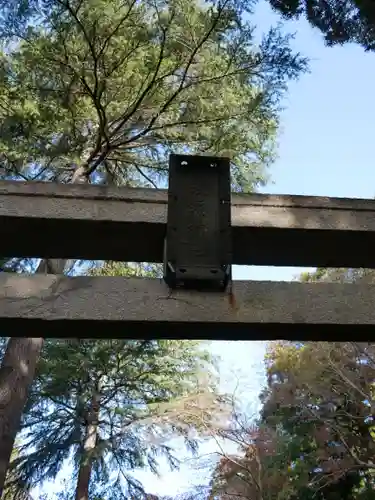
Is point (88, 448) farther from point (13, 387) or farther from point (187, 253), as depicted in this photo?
point (187, 253)

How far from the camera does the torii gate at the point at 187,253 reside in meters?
1.63

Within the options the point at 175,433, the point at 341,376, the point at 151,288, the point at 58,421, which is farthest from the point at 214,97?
the point at 58,421

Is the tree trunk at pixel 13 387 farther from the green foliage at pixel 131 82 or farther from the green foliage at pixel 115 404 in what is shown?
the green foliage at pixel 115 404

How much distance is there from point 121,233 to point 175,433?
816cm

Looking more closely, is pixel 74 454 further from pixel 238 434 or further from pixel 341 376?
pixel 341 376

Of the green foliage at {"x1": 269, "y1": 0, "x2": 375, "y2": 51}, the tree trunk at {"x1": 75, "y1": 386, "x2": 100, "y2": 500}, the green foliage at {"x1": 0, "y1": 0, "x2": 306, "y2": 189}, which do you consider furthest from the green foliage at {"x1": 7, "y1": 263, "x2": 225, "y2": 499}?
the green foliage at {"x1": 269, "y1": 0, "x2": 375, "y2": 51}

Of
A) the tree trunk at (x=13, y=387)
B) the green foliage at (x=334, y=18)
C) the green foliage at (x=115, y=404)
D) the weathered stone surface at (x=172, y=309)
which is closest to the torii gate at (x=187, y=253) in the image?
the weathered stone surface at (x=172, y=309)

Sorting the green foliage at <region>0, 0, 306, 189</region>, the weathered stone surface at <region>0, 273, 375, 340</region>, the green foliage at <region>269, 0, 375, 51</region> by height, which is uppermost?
the green foliage at <region>0, 0, 306, 189</region>

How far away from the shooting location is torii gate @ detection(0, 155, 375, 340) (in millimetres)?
1634

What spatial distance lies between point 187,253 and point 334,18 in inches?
112

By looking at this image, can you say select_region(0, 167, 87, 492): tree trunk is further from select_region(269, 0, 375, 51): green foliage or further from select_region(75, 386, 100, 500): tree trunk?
select_region(75, 386, 100, 500): tree trunk

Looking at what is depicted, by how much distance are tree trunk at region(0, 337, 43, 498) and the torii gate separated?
2425 mm

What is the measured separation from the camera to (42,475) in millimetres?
9109

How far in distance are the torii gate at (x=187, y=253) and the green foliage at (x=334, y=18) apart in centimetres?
219
